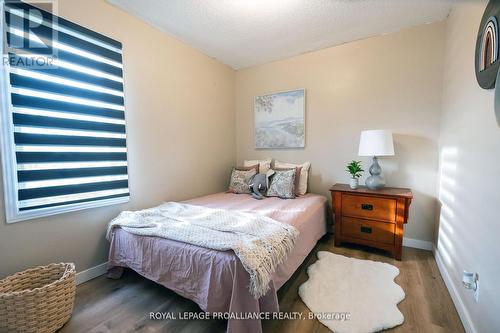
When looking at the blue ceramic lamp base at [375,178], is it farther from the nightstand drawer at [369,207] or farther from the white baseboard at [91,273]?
the white baseboard at [91,273]

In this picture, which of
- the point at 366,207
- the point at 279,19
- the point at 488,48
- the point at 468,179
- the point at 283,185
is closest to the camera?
the point at 488,48

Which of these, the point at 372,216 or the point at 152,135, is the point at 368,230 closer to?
the point at 372,216

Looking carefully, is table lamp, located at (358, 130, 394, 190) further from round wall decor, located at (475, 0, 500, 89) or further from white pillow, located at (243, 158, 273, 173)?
white pillow, located at (243, 158, 273, 173)

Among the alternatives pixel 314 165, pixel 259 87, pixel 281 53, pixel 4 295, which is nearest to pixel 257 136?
pixel 259 87

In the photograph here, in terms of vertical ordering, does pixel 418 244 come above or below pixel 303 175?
below

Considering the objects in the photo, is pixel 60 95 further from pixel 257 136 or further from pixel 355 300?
pixel 355 300

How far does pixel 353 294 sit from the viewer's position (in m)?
1.62

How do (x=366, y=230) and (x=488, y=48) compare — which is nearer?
(x=488, y=48)

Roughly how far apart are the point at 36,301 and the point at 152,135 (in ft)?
5.24

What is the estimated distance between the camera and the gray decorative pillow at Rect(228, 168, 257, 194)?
9.55ft

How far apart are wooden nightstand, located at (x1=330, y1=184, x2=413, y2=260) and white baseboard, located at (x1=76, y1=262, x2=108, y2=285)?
2.43 metres

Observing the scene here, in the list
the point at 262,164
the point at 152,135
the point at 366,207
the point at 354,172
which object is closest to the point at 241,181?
the point at 262,164

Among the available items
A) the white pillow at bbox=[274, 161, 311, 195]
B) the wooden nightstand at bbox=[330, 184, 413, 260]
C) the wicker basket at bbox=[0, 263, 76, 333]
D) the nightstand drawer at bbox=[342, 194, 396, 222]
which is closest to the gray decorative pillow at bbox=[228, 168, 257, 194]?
the white pillow at bbox=[274, 161, 311, 195]

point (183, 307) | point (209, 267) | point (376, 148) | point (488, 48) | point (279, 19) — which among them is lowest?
point (183, 307)
